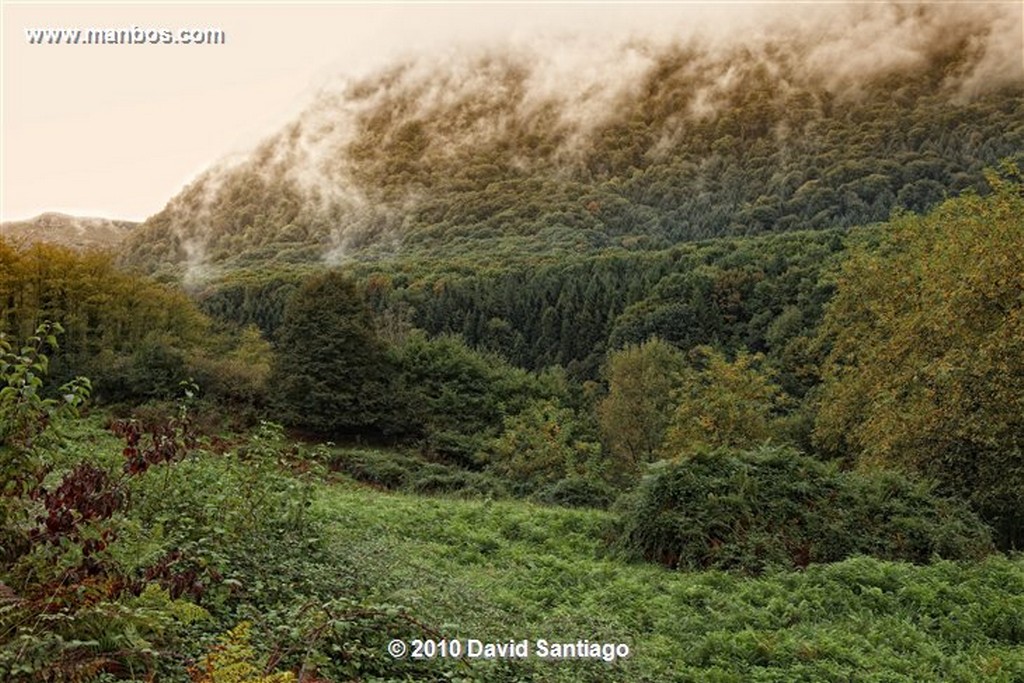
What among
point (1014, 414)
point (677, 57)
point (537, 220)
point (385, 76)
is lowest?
point (1014, 414)

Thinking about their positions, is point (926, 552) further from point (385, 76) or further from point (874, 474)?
point (385, 76)

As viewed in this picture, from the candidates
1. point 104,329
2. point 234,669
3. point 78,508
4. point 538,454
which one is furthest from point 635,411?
point 234,669

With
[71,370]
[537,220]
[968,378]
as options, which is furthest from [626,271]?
[968,378]

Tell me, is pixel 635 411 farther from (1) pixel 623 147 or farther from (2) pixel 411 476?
(1) pixel 623 147

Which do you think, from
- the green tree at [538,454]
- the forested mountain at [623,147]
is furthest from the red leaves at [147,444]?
the forested mountain at [623,147]

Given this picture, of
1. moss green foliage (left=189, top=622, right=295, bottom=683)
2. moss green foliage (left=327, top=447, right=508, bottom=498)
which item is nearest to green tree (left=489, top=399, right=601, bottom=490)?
moss green foliage (left=327, top=447, right=508, bottom=498)

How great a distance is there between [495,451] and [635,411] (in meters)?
6.53

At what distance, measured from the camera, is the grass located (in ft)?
25.6

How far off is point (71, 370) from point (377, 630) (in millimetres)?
31833

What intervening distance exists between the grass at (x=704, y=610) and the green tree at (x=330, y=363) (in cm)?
2321

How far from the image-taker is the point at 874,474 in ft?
50.2

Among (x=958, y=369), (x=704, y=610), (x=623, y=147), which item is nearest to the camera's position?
(x=704, y=610)

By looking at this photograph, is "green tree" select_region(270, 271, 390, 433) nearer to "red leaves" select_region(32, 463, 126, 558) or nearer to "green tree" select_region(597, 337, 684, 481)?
"green tree" select_region(597, 337, 684, 481)

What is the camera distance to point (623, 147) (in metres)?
133
